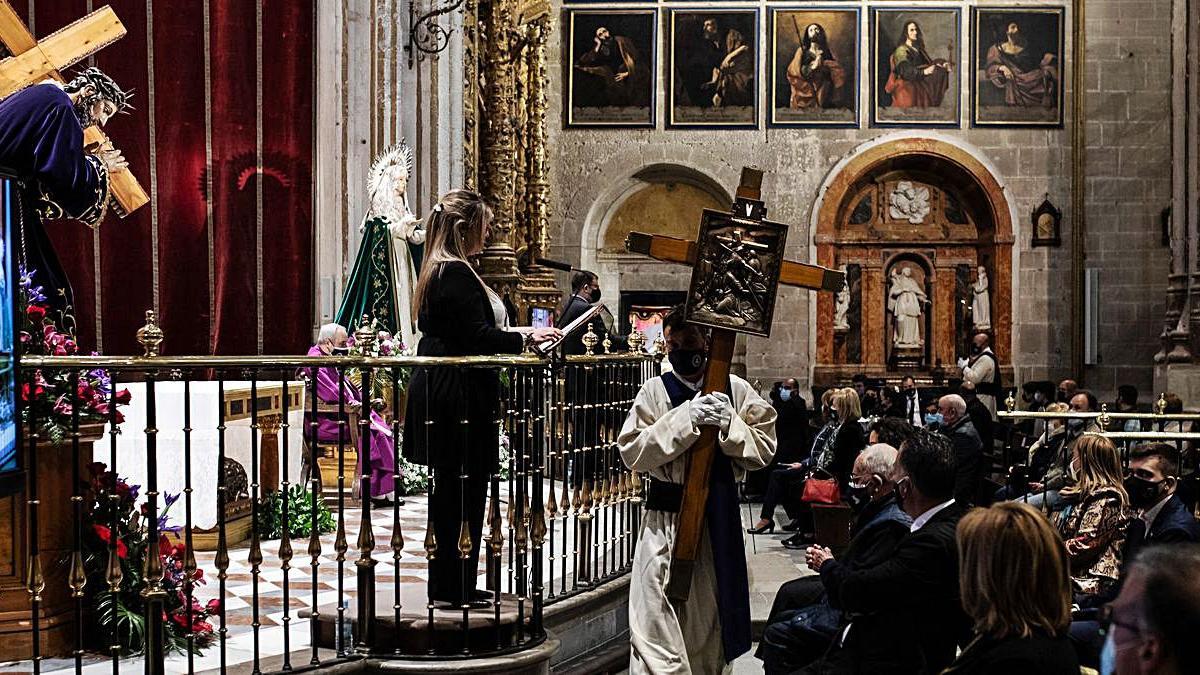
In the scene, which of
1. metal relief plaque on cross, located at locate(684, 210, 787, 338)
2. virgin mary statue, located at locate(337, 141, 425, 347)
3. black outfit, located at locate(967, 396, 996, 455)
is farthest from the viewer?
black outfit, located at locate(967, 396, 996, 455)

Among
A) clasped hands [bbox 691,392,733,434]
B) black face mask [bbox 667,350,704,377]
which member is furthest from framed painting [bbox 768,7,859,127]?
clasped hands [bbox 691,392,733,434]

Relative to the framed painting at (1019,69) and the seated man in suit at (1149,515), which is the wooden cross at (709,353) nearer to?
the seated man in suit at (1149,515)

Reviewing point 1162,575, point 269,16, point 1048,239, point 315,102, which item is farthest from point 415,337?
point 1048,239

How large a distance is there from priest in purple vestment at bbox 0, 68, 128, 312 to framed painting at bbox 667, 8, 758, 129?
52.5ft

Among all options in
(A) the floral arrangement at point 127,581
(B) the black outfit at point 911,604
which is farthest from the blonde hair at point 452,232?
(B) the black outfit at point 911,604

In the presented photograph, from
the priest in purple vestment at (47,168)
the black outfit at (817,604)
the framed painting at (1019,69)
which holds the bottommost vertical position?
the black outfit at (817,604)

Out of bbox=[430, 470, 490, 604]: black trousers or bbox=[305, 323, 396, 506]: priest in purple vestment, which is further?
bbox=[305, 323, 396, 506]: priest in purple vestment

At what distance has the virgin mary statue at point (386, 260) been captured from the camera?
33.2 ft

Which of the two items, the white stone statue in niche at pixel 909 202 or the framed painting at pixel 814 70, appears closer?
the framed painting at pixel 814 70

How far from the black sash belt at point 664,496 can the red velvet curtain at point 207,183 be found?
4.95m

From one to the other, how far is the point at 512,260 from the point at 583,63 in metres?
7.90

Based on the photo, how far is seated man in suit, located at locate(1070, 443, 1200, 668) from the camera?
5.11 meters

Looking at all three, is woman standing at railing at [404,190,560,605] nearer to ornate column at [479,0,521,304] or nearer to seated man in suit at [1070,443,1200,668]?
seated man in suit at [1070,443,1200,668]

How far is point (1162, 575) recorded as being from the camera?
199cm
